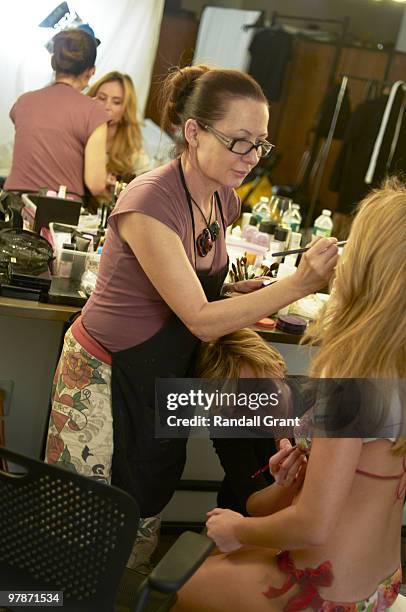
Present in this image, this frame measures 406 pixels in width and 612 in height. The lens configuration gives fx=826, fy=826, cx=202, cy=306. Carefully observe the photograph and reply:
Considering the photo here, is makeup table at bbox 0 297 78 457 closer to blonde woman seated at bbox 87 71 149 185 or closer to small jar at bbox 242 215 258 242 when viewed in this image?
small jar at bbox 242 215 258 242

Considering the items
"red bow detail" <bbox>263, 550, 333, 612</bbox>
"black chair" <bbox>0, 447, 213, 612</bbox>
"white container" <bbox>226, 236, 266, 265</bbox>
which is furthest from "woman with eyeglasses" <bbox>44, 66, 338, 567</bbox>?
"white container" <bbox>226, 236, 266, 265</bbox>

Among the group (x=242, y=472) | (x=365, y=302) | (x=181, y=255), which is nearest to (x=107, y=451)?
(x=242, y=472)

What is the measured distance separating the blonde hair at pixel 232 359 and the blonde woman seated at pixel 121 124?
2.37 meters

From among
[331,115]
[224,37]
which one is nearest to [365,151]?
[331,115]

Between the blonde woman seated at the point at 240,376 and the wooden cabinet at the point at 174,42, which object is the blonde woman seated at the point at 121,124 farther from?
the blonde woman seated at the point at 240,376

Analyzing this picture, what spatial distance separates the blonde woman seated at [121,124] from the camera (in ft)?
14.7

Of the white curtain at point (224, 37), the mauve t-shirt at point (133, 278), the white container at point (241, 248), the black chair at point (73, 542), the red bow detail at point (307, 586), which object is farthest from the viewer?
the white curtain at point (224, 37)

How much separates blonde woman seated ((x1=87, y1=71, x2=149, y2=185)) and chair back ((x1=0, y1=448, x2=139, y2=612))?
3.21 metres

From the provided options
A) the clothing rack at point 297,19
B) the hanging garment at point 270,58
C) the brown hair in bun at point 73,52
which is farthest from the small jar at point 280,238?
the clothing rack at point 297,19

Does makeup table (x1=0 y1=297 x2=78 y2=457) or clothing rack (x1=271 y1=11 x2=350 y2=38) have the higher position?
clothing rack (x1=271 y1=11 x2=350 y2=38)

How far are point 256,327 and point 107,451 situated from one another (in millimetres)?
765

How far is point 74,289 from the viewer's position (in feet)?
8.52

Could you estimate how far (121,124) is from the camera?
459 cm

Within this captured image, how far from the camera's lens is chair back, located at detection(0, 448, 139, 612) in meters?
1.29
